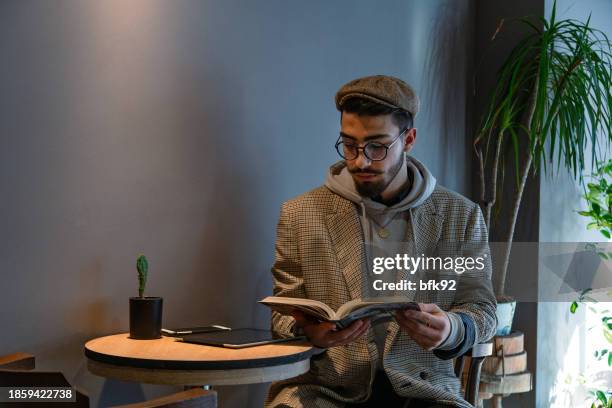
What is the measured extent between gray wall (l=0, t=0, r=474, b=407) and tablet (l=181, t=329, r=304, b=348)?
0.26m

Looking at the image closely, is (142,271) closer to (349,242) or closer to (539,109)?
(349,242)

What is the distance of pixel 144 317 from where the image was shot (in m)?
2.10

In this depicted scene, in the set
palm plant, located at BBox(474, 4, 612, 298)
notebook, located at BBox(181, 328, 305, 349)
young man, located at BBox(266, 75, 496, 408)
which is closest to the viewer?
notebook, located at BBox(181, 328, 305, 349)

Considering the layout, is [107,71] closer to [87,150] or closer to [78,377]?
[87,150]

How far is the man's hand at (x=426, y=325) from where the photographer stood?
2.03 metres

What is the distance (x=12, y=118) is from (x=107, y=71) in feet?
1.04

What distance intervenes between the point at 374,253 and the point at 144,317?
689 mm

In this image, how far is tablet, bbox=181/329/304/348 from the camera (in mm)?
2008

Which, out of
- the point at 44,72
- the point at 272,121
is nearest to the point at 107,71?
the point at 44,72

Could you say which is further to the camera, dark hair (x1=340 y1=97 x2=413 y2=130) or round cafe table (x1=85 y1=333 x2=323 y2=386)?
dark hair (x1=340 y1=97 x2=413 y2=130)

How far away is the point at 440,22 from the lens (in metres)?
3.41

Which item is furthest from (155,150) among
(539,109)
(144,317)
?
(539,109)

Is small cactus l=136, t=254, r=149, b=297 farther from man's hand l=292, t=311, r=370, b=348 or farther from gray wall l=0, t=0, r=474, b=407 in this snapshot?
man's hand l=292, t=311, r=370, b=348

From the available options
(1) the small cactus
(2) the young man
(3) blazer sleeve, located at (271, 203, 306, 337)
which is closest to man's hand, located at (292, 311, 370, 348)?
(2) the young man
